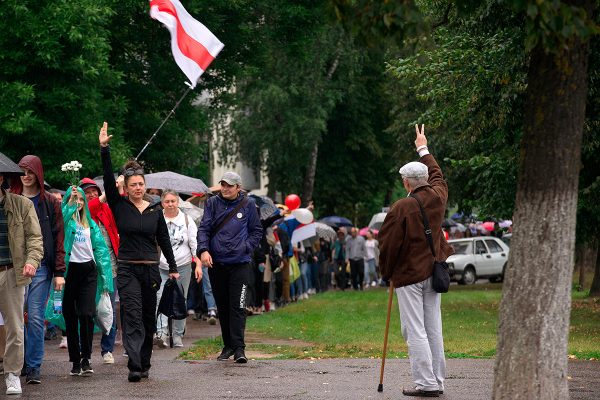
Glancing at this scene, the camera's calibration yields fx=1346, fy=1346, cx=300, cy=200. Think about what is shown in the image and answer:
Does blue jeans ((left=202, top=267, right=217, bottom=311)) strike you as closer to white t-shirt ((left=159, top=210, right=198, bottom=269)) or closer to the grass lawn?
the grass lawn

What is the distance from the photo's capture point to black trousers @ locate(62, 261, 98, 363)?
12211 mm

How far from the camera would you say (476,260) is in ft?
159

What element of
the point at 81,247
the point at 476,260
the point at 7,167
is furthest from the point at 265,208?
the point at 476,260

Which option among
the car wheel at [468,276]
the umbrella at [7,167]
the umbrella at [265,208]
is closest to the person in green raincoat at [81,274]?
the umbrella at [7,167]

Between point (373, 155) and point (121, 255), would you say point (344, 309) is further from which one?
point (373, 155)

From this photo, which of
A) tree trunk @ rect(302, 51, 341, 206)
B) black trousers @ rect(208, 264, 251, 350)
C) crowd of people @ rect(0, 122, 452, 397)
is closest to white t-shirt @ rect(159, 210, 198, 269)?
crowd of people @ rect(0, 122, 452, 397)

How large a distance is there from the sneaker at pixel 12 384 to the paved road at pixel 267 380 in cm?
8

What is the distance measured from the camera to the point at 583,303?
94.1 feet

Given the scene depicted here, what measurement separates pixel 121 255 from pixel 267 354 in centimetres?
331

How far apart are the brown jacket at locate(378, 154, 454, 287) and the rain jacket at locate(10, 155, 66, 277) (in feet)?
9.55

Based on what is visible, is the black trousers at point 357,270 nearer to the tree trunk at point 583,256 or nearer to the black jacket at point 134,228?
the tree trunk at point 583,256

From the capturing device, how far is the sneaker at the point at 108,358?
1323 centimetres

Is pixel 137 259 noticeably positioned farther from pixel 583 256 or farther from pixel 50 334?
pixel 583 256

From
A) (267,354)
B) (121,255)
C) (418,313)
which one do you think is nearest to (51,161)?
(267,354)
